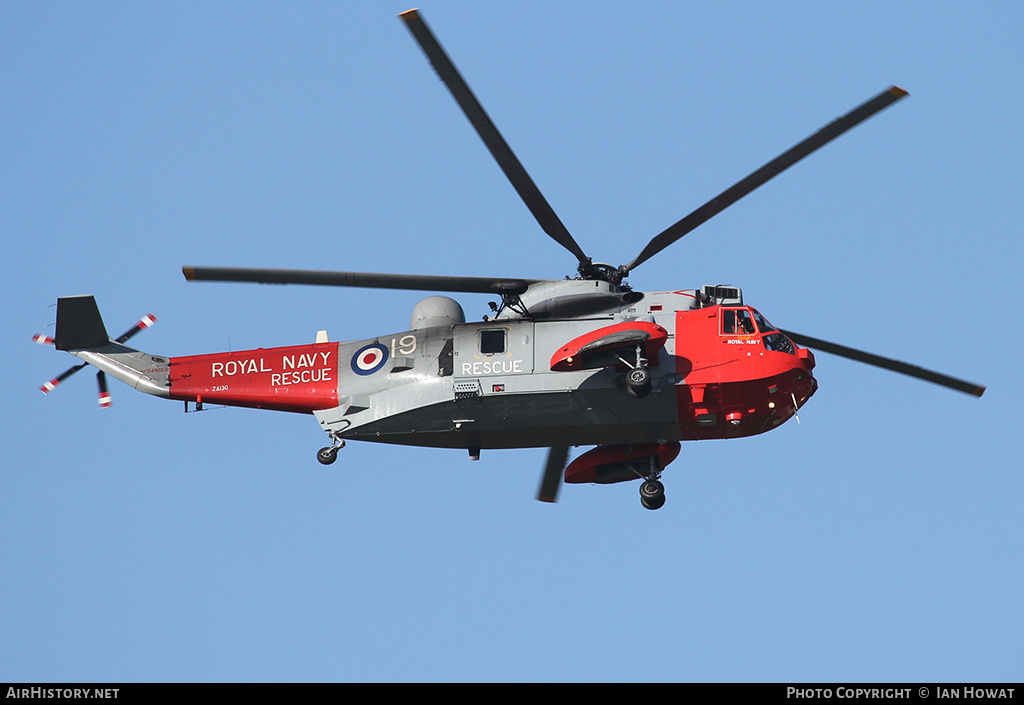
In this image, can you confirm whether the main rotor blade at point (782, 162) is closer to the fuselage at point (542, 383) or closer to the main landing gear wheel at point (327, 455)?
the fuselage at point (542, 383)

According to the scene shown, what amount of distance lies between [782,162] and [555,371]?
6081 mm

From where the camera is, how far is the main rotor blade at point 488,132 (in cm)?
2342

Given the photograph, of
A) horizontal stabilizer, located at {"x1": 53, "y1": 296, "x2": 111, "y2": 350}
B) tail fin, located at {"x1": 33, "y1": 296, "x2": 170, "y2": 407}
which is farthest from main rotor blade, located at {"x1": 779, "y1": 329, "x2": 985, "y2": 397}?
horizontal stabilizer, located at {"x1": 53, "y1": 296, "x2": 111, "y2": 350}

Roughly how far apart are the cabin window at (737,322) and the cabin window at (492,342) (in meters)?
4.54

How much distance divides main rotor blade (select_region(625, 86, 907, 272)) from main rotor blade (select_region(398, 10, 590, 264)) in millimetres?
2352

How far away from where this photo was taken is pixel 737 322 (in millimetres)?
27375

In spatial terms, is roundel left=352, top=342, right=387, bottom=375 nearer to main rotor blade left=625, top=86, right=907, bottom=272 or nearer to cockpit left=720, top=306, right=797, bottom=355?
main rotor blade left=625, top=86, right=907, bottom=272

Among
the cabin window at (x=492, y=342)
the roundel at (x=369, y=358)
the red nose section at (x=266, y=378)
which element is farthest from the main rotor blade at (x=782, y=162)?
the red nose section at (x=266, y=378)

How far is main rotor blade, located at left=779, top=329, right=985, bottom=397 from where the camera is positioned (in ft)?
91.5
